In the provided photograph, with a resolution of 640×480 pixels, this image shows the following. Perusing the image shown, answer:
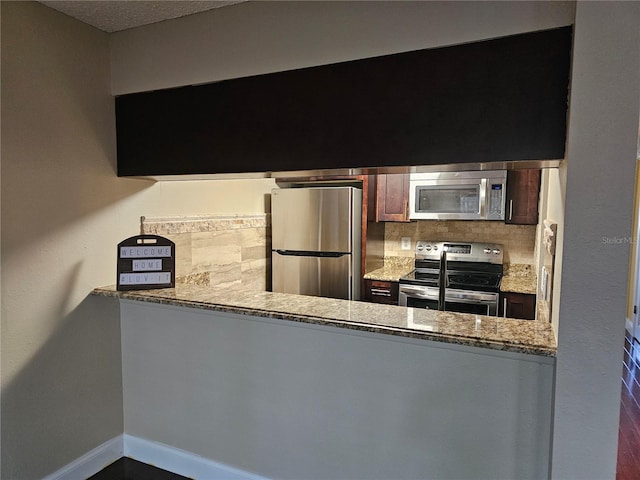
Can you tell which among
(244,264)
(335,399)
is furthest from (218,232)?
(335,399)

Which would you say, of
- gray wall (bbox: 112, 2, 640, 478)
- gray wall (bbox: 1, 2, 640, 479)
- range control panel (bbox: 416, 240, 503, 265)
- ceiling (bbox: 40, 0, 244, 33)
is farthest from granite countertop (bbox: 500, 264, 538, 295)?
ceiling (bbox: 40, 0, 244, 33)

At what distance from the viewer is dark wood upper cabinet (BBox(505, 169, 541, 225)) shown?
10.8 ft

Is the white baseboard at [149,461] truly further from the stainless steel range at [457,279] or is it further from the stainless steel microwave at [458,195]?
the stainless steel microwave at [458,195]

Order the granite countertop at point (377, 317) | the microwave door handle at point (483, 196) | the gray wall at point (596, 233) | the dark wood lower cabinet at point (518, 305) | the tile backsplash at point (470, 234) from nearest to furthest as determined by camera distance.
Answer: the gray wall at point (596, 233) → the granite countertop at point (377, 317) → the dark wood lower cabinet at point (518, 305) → the microwave door handle at point (483, 196) → the tile backsplash at point (470, 234)

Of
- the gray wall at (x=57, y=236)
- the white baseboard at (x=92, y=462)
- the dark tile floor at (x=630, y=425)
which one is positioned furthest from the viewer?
the dark tile floor at (x=630, y=425)

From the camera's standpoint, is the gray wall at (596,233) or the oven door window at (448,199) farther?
the oven door window at (448,199)

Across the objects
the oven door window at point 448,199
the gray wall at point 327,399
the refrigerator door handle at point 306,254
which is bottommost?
the gray wall at point 327,399

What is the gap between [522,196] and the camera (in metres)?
3.35

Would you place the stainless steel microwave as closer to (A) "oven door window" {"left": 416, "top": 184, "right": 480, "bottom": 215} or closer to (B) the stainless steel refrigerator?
(A) "oven door window" {"left": 416, "top": 184, "right": 480, "bottom": 215}

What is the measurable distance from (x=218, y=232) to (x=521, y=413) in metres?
2.33

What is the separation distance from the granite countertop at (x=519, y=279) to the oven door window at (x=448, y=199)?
65 cm

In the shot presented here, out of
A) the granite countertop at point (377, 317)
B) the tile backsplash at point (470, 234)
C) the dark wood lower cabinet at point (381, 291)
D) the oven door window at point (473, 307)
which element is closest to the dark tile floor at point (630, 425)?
the oven door window at point (473, 307)

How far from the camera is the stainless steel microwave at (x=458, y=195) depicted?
3365 millimetres

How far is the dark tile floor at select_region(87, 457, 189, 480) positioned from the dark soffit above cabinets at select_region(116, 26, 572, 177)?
163 cm
